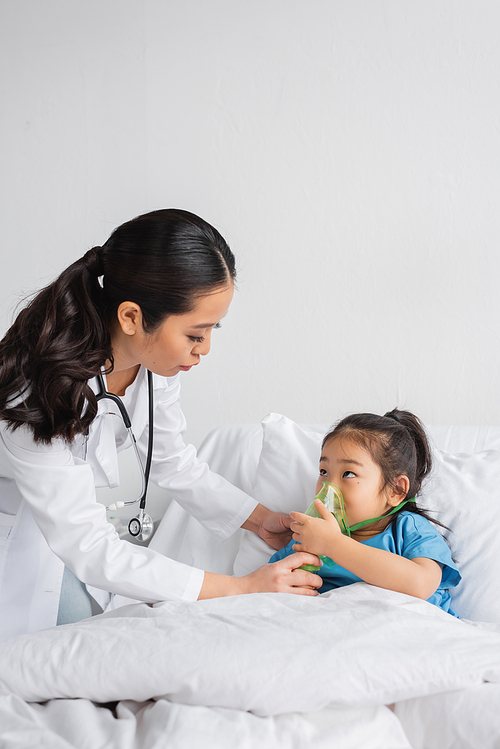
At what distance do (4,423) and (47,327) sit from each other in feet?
0.69

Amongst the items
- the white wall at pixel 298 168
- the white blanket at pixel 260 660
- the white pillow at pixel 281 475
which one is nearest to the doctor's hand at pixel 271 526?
the white pillow at pixel 281 475

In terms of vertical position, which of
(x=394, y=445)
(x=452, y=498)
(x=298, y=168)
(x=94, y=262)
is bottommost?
(x=452, y=498)

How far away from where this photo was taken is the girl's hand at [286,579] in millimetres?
1072

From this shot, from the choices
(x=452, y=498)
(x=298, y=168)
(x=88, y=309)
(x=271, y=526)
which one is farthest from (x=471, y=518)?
(x=298, y=168)

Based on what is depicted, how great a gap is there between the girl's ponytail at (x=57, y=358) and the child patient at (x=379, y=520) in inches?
19.0

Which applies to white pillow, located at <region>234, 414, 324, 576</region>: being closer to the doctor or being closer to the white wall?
the doctor

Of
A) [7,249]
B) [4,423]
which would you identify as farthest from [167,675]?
[7,249]

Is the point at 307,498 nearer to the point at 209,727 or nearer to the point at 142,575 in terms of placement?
the point at 142,575

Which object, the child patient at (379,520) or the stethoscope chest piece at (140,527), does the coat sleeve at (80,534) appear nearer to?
the stethoscope chest piece at (140,527)

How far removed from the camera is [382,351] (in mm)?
1793

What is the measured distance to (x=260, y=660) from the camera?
2.51 feet

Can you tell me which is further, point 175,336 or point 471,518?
point 471,518

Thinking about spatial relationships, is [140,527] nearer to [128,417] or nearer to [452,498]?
[128,417]

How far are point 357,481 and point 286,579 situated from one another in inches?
10.4
